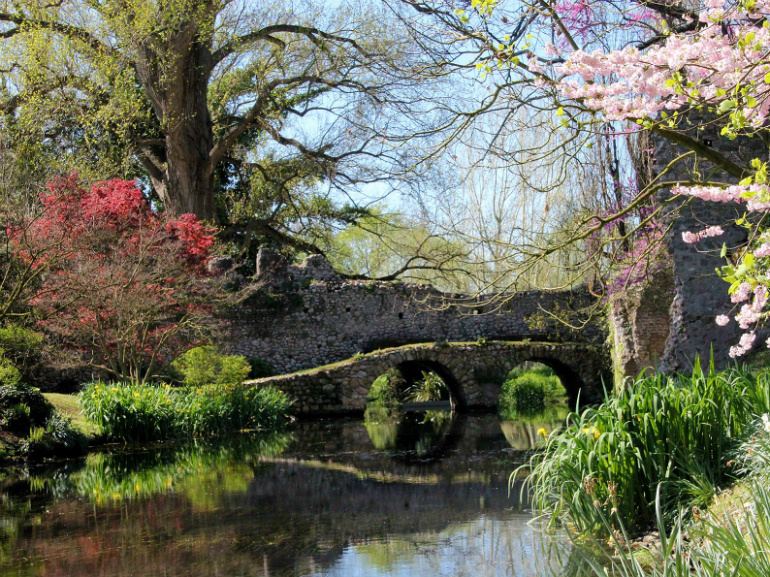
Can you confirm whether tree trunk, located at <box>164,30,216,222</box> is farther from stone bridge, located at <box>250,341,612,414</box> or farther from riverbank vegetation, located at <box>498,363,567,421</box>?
riverbank vegetation, located at <box>498,363,567,421</box>

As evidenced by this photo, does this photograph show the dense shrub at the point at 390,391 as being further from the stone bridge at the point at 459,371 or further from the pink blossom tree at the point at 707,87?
the pink blossom tree at the point at 707,87

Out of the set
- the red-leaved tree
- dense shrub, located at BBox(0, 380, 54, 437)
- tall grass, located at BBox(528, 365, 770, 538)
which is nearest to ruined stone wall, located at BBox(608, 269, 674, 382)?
the red-leaved tree

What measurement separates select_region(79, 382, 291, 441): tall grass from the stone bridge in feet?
5.99

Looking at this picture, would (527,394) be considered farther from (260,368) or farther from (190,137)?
(190,137)

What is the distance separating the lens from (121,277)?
13.9 metres

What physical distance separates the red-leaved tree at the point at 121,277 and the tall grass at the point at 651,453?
27.4ft

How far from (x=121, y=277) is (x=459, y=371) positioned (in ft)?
35.5

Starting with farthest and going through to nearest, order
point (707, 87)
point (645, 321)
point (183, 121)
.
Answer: point (183, 121)
point (645, 321)
point (707, 87)

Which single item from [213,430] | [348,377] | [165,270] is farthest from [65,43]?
[348,377]

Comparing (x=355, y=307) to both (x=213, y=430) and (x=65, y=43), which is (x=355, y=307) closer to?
(x=213, y=430)

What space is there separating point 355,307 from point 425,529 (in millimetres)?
15580

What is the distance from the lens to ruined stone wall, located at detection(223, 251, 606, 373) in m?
22.8

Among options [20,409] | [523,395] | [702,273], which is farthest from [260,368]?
[702,273]

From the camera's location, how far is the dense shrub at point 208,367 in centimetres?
1711
